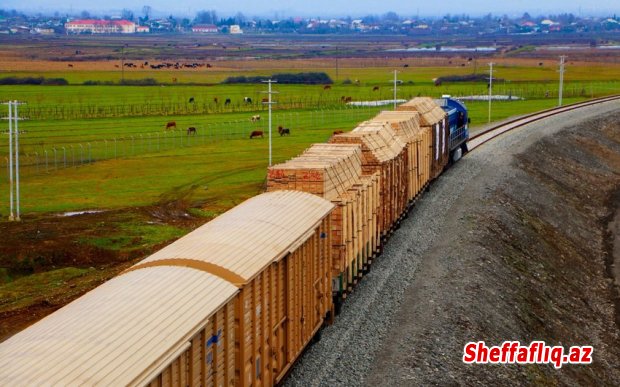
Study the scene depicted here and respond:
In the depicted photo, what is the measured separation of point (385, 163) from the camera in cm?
3359

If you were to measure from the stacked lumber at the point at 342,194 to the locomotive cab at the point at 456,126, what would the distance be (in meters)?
25.9

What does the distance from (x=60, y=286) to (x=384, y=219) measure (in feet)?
39.0

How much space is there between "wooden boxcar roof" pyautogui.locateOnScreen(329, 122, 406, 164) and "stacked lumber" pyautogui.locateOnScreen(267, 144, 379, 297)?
1.69 metres

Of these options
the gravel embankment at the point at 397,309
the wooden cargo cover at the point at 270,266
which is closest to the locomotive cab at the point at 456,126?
the gravel embankment at the point at 397,309

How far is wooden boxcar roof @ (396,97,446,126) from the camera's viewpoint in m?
48.1

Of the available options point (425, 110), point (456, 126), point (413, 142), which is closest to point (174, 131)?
point (456, 126)

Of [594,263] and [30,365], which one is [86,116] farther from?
[30,365]

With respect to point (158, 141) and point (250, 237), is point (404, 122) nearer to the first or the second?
point (250, 237)

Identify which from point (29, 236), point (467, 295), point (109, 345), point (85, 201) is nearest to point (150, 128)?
point (85, 201)

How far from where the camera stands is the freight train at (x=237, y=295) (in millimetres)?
12789

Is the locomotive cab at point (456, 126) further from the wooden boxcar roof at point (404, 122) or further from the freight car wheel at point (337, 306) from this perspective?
the freight car wheel at point (337, 306)

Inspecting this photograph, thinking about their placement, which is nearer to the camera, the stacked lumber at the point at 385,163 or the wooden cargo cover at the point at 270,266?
the wooden cargo cover at the point at 270,266

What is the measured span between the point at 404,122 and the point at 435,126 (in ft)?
22.7

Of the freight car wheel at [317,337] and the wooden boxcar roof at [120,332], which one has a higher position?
the wooden boxcar roof at [120,332]
